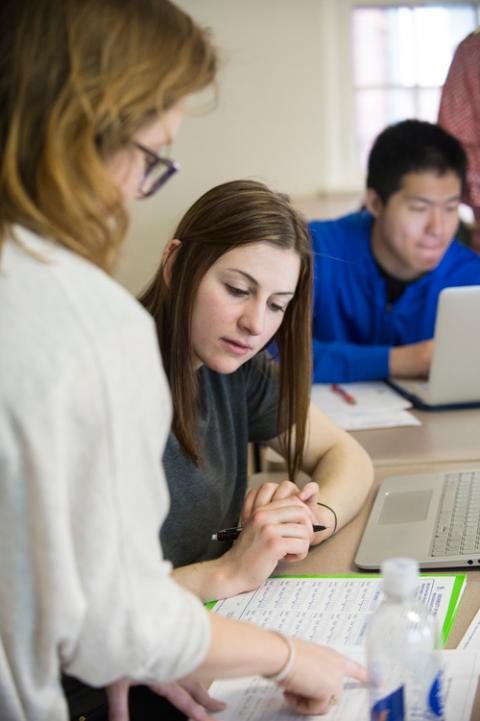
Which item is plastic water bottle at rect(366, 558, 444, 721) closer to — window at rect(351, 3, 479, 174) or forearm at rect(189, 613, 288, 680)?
forearm at rect(189, 613, 288, 680)

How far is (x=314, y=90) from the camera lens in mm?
4504

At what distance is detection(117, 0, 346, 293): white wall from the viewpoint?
4.39 meters

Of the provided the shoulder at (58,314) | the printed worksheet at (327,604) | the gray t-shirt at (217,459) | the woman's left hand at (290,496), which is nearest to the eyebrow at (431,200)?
the gray t-shirt at (217,459)

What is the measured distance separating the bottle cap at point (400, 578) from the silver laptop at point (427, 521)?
0.45 metres

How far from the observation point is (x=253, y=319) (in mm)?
1383

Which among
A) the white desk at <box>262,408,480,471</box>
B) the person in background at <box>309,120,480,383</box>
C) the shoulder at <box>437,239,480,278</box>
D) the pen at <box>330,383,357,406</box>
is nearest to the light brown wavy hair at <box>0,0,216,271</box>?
the white desk at <box>262,408,480,471</box>

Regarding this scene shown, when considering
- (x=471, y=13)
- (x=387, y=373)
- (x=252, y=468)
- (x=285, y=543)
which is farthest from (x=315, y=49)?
(x=285, y=543)

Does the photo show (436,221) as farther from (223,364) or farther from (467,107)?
(223,364)

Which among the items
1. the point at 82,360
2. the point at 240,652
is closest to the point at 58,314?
the point at 82,360

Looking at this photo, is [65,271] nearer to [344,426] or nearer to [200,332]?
[200,332]

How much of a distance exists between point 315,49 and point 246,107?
0.43 metres

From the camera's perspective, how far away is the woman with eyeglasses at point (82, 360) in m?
0.69

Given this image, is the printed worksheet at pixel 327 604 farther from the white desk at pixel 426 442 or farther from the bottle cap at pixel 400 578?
the white desk at pixel 426 442

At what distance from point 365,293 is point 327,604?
1.38m
